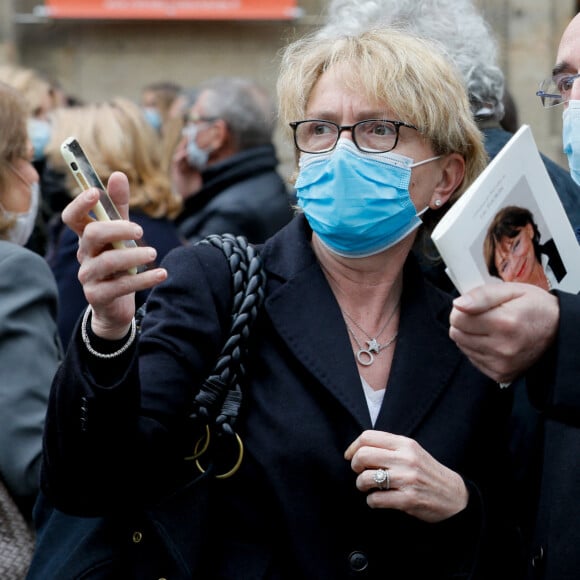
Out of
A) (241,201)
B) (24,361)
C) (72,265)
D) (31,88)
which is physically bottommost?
(241,201)

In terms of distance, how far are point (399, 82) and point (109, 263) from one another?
1.00 metres

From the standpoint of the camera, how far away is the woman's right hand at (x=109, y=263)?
1843 millimetres

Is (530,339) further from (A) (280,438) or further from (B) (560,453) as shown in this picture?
(A) (280,438)

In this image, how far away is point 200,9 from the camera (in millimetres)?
11234

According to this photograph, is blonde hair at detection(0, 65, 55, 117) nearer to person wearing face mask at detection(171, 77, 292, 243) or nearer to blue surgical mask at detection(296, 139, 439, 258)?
person wearing face mask at detection(171, 77, 292, 243)

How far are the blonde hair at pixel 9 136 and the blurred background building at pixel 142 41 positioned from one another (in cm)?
756

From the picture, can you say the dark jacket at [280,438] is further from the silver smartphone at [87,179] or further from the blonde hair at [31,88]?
the blonde hair at [31,88]

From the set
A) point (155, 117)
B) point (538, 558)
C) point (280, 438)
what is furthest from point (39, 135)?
point (538, 558)

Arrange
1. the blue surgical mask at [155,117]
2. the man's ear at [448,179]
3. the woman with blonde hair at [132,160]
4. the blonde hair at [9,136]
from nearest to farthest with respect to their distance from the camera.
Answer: the man's ear at [448,179]
the blonde hair at [9,136]
the woman with blonde hair at [132,160]
the blue surgical mask at [155,117]

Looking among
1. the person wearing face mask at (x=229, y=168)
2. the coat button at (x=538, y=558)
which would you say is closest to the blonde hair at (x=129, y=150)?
the person wearing face mask at (x=229, y=168)

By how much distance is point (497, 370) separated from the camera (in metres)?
1.83

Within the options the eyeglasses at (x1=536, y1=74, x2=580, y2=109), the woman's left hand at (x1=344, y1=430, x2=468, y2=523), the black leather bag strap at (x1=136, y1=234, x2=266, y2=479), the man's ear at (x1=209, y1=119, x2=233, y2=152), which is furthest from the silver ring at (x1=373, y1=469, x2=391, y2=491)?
the man's ear at (x1=209, y1=119, x2=233, y2=152)

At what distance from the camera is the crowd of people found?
1944 millimetres

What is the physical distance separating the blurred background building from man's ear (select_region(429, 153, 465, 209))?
816 centimetres
